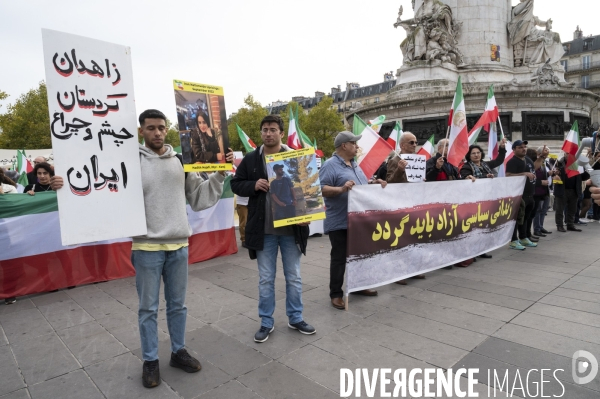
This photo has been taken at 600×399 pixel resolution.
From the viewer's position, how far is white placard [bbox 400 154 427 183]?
606 centimetres

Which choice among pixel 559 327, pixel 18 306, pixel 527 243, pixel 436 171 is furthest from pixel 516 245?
pixel 18 306

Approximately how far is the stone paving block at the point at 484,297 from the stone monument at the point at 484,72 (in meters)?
15.6

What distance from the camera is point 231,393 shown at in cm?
281

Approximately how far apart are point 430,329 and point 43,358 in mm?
3607

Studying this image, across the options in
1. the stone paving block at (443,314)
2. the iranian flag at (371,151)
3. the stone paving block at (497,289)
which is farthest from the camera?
the iranian flag at (371,151)

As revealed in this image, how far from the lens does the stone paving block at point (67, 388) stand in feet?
9.34

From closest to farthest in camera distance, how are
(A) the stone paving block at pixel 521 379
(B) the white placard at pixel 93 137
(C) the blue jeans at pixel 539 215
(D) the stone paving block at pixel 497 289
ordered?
(B) the white placard at pixel 93 137, (A) the stone paving block at pixel 521 379, (D) the stone paving block at pixel 497 289, (C) the blue jeans at pixel 539 215

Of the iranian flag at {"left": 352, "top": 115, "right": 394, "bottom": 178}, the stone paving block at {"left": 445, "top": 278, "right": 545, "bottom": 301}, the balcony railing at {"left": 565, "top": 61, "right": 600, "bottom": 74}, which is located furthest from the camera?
the balcony railing at {"left": 565, "top": 61, "right": 600, "bottom": 74}

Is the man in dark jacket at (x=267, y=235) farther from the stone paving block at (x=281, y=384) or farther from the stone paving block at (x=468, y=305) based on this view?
the stone paving block at (x=468, y=305)

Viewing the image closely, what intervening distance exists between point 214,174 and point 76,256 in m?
3.74

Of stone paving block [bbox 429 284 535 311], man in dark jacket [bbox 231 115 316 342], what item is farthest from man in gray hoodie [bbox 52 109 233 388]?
stone paving block [bbox 429 284 535 311]

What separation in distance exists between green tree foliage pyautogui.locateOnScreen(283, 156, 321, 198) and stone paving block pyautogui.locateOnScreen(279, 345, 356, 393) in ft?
4.62

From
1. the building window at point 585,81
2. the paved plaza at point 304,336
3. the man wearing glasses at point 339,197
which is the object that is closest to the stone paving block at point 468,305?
the paved plaza at point 304,336

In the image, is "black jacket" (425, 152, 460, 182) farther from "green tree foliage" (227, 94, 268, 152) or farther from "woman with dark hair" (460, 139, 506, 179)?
"green tree foliage" (227, 94, 268, 152)
